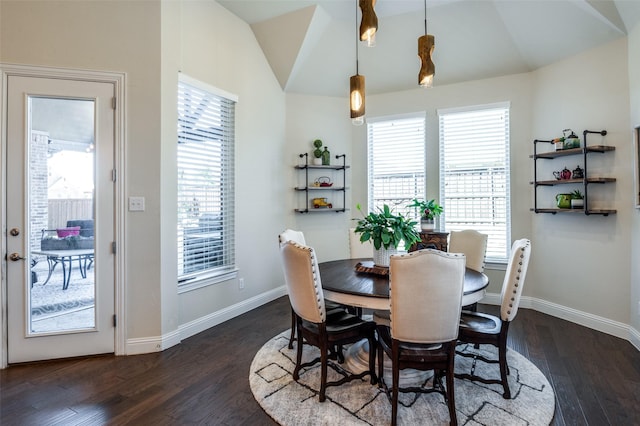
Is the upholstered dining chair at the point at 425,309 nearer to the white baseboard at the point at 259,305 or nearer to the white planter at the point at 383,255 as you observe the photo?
the white planter at the point at 383,255

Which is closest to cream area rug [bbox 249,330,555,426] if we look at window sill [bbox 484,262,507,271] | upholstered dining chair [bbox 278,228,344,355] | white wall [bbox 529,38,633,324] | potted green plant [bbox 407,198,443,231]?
upholstered dining chair [bbox 278,228,344,355]

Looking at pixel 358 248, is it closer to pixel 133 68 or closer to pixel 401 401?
pixel 401 401

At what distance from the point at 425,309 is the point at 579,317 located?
2936 millimetres

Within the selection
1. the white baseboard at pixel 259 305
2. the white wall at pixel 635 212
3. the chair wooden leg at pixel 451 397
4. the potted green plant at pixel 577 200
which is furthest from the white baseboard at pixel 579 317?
the chair wooden leg at pixel 451 397

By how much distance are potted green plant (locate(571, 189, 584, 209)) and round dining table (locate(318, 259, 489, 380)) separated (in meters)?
1.69

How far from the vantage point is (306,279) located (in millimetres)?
2176

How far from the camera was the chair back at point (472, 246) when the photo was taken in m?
3.18

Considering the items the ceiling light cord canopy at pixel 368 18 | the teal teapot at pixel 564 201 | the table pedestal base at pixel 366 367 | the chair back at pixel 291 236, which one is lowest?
the table pedestal base at pixel 366 367

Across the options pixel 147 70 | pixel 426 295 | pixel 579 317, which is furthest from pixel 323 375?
pixel 579 317

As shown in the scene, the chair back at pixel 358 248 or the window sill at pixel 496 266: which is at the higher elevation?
the chair back at pixel 358 248

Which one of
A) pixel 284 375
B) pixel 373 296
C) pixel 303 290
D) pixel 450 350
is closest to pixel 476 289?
pixel 450 350

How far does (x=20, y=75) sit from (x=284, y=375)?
3.12m

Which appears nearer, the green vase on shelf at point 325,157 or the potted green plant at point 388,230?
the potted green plant at point 388,230

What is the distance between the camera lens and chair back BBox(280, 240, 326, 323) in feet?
7.06
